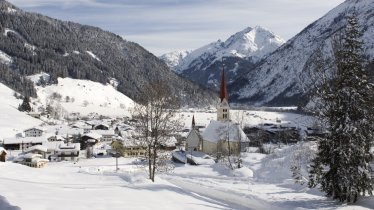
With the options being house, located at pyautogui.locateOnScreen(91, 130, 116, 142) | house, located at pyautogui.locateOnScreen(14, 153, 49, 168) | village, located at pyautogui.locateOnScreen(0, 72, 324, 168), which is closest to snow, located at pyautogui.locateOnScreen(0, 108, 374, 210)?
village, located at pyautogui.locateOnScreen(0, 72, 324, 168)

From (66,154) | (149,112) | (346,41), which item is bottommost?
(66,154)

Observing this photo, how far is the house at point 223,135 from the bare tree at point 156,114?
43.7m

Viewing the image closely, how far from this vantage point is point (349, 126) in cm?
2997

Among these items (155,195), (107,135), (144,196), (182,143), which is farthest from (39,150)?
(144,196)

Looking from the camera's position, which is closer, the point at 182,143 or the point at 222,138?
the point at 222,138

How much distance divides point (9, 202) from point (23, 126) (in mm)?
184852

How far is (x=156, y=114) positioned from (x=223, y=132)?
167ft

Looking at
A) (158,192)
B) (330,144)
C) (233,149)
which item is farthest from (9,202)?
(233,149)

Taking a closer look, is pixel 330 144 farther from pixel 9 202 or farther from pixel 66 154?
pixel 66 154

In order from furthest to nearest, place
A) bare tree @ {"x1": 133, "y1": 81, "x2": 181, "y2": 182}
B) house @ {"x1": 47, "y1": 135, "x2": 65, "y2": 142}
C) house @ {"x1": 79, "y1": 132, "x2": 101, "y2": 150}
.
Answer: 1. house @ {"x1": 79, "y1": 132, "x2": 101, "y2": 150}
2. house @ {"x1": 47, "y1": 135, "x2": 65, "y2": 142}
3. bare tree @ {"x1": 133, "y1": 81, "x2": 181, "y2": 182}

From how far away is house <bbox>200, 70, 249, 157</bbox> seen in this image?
87000 millimetres

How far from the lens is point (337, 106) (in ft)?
101

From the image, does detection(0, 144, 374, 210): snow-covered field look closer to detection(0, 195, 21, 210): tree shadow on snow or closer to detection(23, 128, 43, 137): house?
detection(0, 195, 21, 210): tree shadow on snow

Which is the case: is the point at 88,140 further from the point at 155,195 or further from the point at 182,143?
the point at 155,195
